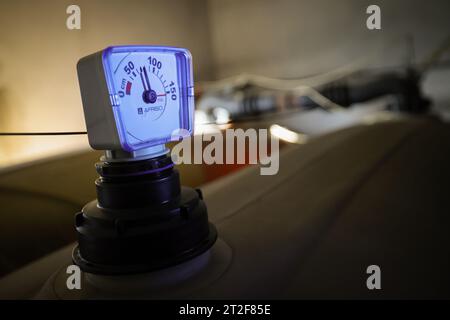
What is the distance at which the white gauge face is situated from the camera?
25 cm

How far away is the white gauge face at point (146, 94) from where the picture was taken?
25 cm

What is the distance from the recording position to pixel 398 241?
36cm

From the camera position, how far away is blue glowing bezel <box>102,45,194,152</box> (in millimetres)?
239

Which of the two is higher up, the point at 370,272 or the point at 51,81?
the point at 51,81

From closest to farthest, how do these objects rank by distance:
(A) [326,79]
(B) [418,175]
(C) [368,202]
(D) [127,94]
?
(D) [127,94], (C) [368,202], (B) [418,175], (A) [326,79]

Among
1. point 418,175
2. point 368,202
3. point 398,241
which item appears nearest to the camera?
point 398,241

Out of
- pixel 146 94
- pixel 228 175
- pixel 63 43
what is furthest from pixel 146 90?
pixel 228 175

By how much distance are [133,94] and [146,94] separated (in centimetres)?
1

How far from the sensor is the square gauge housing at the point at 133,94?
242 mm

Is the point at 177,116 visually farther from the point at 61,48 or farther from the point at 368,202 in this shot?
the point at 368,202

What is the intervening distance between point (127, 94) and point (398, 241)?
0.31 m

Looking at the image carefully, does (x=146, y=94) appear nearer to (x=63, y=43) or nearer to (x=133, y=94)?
(x=133, y=94)

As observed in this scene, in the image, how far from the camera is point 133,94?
0.26 m
